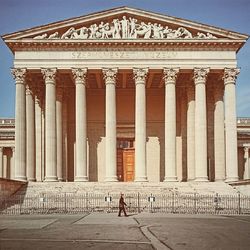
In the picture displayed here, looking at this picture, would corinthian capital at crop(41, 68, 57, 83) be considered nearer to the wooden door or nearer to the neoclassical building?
the neoclassical building

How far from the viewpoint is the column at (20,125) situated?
48.1 m

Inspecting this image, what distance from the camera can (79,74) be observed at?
49.1 metres

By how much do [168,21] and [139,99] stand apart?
808cm

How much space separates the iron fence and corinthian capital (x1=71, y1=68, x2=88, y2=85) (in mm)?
11758

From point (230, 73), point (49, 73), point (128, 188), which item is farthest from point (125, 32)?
point (128, 188)

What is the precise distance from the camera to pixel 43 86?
5403 centimetres

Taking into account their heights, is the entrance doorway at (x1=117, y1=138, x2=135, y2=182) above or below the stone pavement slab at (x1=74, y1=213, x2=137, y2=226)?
above

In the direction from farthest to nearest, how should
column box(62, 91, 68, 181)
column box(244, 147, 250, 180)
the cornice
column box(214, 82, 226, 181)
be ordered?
column box(244, 147, 250, 180) → column box(62, 91, 68, 181) → column box(214, 82, 226, 181) → the cornice

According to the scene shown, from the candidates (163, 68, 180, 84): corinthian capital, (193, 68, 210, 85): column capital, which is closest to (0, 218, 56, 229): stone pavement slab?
(163, 68, 180, 84): corinthian capital

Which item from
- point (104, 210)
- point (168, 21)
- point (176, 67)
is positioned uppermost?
point (168, 21)

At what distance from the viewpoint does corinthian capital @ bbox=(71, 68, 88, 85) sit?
4909 centimetres

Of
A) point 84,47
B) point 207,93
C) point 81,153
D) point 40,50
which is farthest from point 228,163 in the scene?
point 40,50

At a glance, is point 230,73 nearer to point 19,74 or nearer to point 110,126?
point 110,126

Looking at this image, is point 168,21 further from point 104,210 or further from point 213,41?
point 104,210
